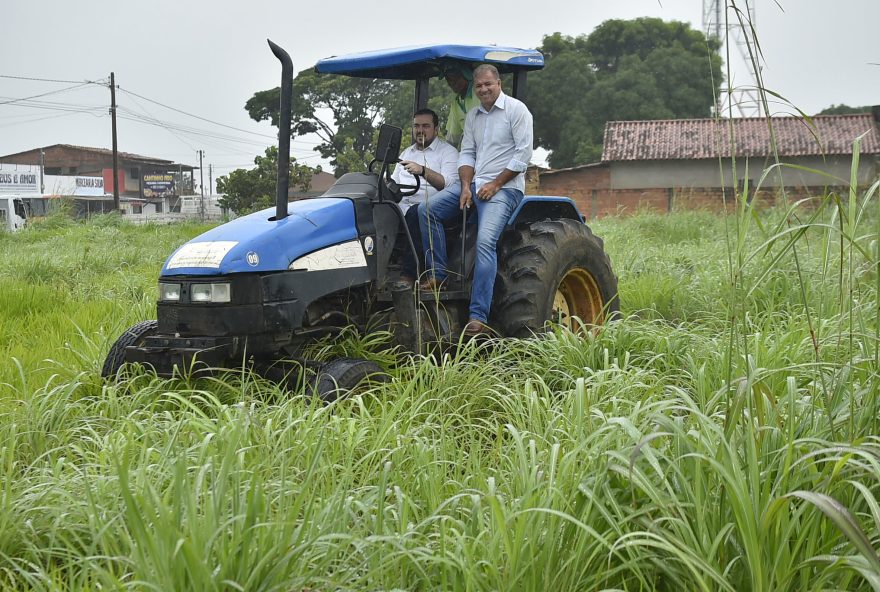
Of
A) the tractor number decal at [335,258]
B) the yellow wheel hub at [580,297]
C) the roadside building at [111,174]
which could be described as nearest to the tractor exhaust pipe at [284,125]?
the tractor number decal at [335,258]

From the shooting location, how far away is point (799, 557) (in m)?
2.51

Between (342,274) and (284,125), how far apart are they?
832 mm

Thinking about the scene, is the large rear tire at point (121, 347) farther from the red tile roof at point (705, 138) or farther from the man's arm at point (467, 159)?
the red tile roof at point (705, 138)

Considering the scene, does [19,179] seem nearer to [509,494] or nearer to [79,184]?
[79,184]

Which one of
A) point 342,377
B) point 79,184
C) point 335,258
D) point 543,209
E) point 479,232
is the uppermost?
point 79,184

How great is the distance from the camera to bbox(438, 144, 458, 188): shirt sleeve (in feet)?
19.0

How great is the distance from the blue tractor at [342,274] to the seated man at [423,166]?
0.27 ft

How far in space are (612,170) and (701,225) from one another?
778 inches

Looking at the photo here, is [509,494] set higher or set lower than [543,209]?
lower

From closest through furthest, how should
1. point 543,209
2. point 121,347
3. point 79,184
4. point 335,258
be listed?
point 335,258 → point 121,347 → point 543,209 → point 79,184

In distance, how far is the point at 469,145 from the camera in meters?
5.83

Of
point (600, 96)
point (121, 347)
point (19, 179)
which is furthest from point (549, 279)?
point (19, 179)

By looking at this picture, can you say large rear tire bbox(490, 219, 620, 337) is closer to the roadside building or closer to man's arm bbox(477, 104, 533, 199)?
man's arm bbox(477, 104, 533, 199)

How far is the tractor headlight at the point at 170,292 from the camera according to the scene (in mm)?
4871
